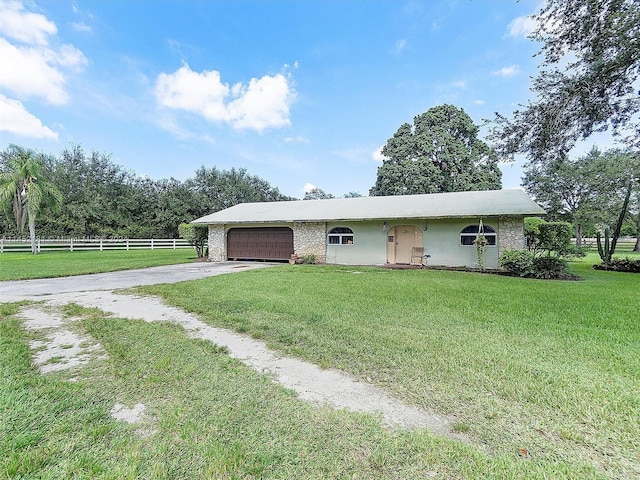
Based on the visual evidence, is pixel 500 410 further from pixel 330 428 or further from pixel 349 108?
pixel 349 108

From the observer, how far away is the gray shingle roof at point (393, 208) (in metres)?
12.3

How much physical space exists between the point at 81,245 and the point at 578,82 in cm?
3243

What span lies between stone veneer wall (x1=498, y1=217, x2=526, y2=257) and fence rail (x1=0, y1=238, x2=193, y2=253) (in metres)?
26.9

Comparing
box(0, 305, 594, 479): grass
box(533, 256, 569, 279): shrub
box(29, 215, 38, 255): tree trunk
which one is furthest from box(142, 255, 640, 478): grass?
box(29, 215, 38, 255): tree trunk

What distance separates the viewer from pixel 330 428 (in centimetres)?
225

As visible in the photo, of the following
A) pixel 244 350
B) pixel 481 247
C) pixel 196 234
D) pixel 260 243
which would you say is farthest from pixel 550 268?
pixel 196 234

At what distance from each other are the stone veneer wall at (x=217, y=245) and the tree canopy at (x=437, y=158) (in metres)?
15.4

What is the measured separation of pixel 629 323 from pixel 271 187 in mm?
47364

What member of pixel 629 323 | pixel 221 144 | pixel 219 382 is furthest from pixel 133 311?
pixel 221 144

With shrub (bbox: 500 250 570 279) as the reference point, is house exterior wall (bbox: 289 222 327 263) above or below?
above

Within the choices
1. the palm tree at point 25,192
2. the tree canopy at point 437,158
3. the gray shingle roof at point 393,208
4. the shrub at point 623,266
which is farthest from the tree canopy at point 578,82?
the palm tree at point 25,192

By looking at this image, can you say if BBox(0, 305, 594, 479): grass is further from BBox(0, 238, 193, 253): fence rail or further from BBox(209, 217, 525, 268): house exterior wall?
BBox(0, 238, 193, 253): fence rail

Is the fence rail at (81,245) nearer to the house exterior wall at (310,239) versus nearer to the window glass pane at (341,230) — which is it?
the house exterior wall at (310,239)

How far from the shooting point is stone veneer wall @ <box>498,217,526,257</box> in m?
11.9
